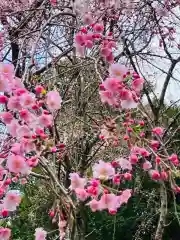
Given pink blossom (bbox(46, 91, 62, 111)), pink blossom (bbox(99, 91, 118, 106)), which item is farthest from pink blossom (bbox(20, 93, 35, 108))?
pink blossom (bbox(99, 91, 118, 106))

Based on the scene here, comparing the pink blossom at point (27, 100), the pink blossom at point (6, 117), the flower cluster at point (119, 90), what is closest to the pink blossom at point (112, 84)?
the flower cluster at point (119, 90)

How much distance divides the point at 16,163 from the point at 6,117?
0.19 meters

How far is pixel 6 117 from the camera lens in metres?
2.02

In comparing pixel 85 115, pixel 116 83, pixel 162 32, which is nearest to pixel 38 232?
pixel 116 83

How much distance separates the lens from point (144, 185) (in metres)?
6.34

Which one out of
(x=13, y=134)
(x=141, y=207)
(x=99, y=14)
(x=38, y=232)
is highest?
(x=99, y=14)

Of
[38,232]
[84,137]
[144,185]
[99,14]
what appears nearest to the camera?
[38,232]

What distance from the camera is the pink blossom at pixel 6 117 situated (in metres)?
2.01

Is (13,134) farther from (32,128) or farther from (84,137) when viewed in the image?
(84,137)

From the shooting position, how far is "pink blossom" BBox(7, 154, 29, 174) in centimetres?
196

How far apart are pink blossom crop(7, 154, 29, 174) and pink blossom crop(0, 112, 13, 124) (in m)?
0.15

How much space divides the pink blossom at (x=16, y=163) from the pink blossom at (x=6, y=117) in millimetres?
147

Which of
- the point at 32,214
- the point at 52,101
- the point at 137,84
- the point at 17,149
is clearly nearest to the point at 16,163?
the point at 17,149

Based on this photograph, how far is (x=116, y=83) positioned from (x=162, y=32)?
3302 mm
